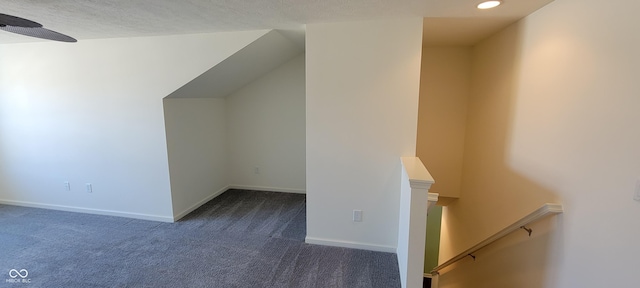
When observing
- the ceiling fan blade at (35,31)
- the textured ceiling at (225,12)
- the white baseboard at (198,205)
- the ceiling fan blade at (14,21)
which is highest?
the textured ceiling at (225,12)

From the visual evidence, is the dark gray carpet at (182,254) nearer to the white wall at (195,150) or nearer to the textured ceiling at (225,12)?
the white wall at (195,150)

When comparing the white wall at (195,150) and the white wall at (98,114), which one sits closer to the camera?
the white wall at (98,114)

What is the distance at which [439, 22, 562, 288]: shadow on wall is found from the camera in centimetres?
209

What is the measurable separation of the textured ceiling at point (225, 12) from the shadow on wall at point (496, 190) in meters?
0.64

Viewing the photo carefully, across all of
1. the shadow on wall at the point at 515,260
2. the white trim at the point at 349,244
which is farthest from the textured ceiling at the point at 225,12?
the white trim at the point at 349,244

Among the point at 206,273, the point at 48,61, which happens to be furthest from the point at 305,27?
the point at 48,61

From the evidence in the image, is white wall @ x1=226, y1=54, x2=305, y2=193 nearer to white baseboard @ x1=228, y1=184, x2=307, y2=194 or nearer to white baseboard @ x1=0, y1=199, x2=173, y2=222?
white baseboard @ x1=228, y1=184, x2=307, y2=194

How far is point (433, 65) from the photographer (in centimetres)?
360

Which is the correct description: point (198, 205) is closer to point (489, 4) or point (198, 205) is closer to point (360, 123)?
point (360, 123)

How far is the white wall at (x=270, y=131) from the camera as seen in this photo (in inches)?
158

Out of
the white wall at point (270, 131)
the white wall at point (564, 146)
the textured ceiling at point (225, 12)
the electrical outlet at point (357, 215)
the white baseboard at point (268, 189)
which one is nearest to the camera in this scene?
the white wall at point (564, 146)

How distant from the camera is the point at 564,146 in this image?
1.79 metres

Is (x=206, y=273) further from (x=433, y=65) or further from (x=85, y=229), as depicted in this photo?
(x=433, y=65)

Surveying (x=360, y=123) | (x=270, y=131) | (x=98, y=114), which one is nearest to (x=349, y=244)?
(x=360, y=123)
